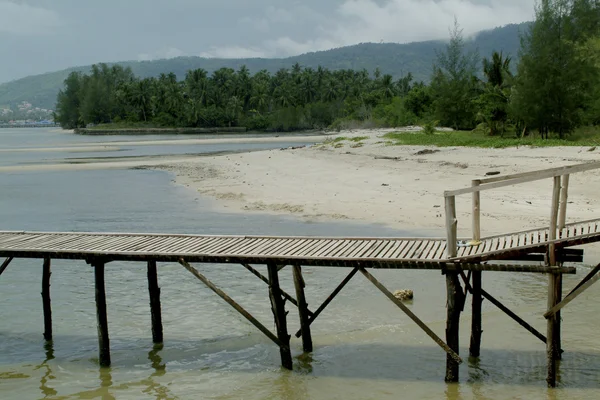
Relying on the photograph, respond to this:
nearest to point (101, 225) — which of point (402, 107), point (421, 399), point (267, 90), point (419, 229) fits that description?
point (419, 229)

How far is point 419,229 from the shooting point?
19.6 m

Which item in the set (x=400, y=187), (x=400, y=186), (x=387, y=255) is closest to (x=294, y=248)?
(x=387, y=255)

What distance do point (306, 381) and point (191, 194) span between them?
2329 centimetres

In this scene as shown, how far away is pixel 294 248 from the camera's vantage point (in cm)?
1065

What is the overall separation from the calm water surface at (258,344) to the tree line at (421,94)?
87.2ft

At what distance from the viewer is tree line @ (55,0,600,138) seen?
40.3m

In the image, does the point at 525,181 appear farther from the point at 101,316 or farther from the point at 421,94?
the point at 421,94

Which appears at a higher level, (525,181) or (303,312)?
(525,181)

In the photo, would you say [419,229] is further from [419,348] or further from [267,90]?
[267,90]

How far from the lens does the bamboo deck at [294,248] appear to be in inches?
Answer: 367

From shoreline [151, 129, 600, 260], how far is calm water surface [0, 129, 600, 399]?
4.96 meters

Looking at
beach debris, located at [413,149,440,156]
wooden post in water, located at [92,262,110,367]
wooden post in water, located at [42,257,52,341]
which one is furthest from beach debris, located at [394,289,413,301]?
beach debris, located at [413,149,440,156]

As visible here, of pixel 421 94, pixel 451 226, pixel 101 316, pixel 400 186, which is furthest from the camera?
pixel 421 94

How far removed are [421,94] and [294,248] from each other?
7958 centimetres
